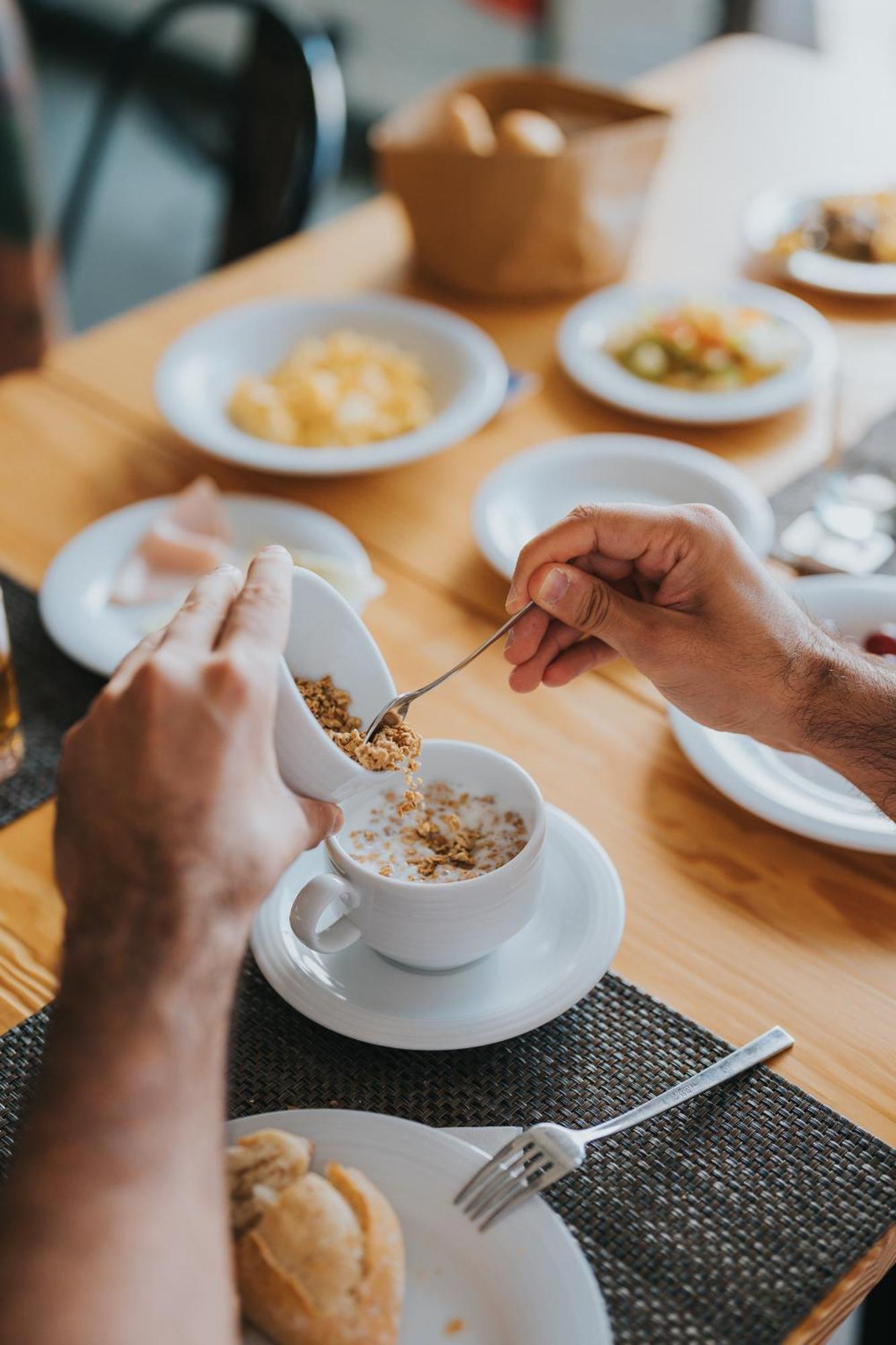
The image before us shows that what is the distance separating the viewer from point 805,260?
1956mm

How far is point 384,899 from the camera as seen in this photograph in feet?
2.81

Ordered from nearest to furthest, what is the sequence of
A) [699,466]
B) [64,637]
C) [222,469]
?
1. [64,637]
2. [699,466]
3. [222,469]

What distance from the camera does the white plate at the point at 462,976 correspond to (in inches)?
34.4

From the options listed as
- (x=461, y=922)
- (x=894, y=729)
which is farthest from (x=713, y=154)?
(x=461, y=922)

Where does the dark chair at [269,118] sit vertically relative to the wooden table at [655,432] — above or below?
above

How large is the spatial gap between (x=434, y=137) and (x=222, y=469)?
668 mm

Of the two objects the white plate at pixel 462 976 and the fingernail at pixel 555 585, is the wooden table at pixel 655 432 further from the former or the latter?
the fingernail at pixel 555 585

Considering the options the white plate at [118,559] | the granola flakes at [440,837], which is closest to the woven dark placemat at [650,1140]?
the granola flakes at [440,837]

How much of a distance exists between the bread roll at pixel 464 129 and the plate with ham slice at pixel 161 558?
0.70 meters

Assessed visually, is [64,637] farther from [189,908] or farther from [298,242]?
[298,242]

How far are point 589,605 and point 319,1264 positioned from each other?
1.81 feet

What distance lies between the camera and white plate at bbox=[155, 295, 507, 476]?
4.94 feet

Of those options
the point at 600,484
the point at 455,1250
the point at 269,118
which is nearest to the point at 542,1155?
the point at 455,1250

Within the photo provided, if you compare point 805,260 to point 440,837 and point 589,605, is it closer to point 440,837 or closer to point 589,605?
point 589,605
